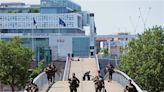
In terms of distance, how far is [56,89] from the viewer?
3316 cm

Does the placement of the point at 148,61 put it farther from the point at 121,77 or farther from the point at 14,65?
the point at 121,77

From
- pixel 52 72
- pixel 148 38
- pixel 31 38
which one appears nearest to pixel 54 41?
pixel 31 38

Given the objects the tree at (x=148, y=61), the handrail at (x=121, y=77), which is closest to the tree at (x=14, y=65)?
the tree at (x=148, y=61)

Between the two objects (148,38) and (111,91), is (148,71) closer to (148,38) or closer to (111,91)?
(148,38)

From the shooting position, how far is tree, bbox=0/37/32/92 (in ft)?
186

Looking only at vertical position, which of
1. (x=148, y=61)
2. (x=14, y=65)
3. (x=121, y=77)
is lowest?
(x=14, y=65)

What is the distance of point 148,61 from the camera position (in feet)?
194

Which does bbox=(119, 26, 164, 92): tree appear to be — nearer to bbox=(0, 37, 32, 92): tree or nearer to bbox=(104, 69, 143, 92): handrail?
bbox=(0, 37, 32, 92): tree

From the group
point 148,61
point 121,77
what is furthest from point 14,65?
point 121,77

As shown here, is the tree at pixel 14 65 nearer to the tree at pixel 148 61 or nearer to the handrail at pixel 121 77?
the tree at pixel 148 61

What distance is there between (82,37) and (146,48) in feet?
453

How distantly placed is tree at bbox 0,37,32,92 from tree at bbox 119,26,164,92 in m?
12.0

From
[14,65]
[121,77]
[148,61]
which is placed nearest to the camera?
[121,77]

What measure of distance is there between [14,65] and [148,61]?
1463 centimetres
